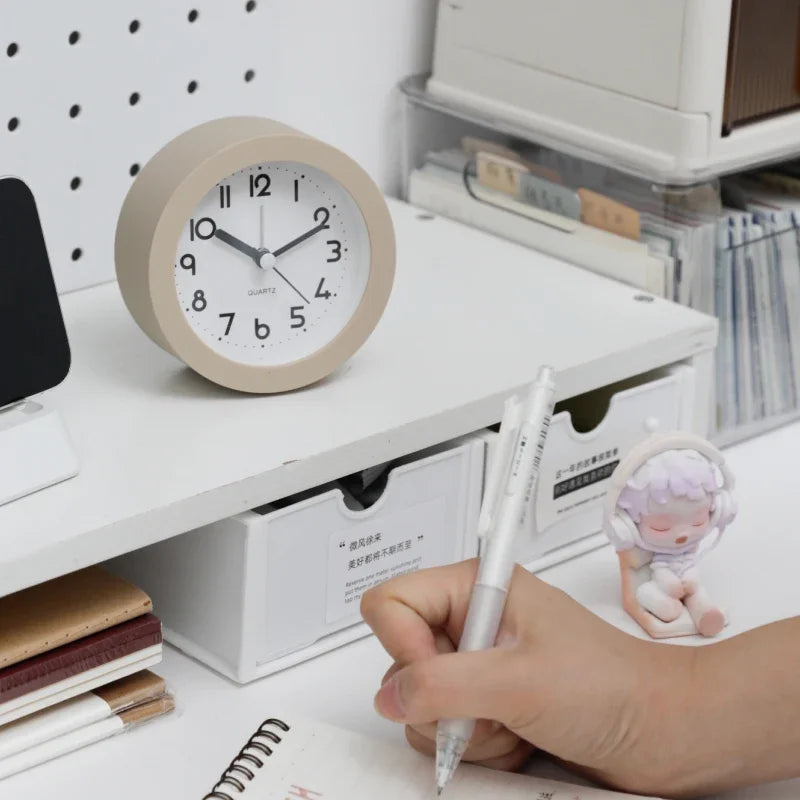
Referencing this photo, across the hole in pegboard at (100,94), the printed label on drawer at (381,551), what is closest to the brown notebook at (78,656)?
the printed label on drawer at (381,551)

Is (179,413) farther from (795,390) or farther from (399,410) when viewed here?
(795,390)

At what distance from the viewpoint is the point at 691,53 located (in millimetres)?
1118

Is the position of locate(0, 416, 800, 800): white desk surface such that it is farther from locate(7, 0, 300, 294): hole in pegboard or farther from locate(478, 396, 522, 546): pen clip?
locate(7, 0, 300, 294): hole in pegboard

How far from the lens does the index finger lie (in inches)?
28.6

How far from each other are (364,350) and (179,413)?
153 millimetres

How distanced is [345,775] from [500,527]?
0.14 m

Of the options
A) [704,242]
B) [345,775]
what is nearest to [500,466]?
[345,775]

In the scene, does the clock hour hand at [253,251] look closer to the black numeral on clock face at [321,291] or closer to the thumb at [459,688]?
the black numeral on clock face at [321,291]

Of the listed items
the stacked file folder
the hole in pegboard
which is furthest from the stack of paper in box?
the stacked file folder

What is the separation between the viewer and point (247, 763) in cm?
75

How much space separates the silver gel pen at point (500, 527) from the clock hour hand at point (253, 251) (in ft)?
0.70

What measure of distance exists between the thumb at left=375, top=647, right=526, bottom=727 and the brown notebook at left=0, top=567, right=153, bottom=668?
17cm

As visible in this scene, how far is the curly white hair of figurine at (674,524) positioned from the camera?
0.89 meters

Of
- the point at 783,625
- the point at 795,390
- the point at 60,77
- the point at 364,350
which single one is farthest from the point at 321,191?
the point at 795,390
